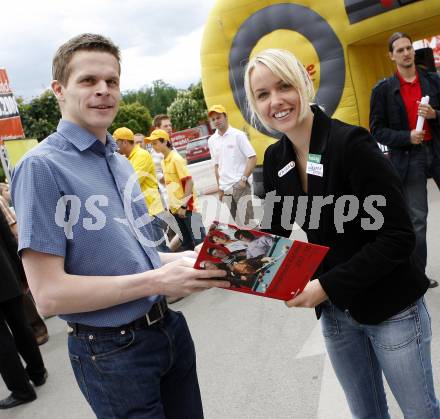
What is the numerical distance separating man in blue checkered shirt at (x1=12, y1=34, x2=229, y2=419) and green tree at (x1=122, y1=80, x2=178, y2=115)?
7779 cm

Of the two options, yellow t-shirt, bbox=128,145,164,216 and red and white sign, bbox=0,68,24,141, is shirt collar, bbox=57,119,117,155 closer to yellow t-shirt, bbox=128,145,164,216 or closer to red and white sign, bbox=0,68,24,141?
yellow t-shirt, bbox=128,145,164,216

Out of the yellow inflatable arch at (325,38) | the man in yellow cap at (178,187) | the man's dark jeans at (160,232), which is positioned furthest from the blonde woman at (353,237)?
the yellow inflatable arch at (325,38)

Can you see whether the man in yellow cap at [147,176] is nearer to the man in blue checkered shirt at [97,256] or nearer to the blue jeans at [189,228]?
the blue jeans at [189,228]

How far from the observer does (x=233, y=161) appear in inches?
235

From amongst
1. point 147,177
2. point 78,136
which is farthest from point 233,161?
point 78,136

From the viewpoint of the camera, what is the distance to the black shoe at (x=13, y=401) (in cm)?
344

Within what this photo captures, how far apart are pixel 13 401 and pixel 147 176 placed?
2498 mm

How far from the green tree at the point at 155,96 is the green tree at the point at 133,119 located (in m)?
19.0

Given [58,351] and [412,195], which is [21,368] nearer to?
[58,351]

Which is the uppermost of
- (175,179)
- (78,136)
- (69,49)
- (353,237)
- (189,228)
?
(69,49)

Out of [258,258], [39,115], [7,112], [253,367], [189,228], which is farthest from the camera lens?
[39,115]

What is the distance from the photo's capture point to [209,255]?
131 centimetres

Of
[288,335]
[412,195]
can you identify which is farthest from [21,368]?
[412,195]

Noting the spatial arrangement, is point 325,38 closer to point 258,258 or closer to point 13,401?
point 13,401
